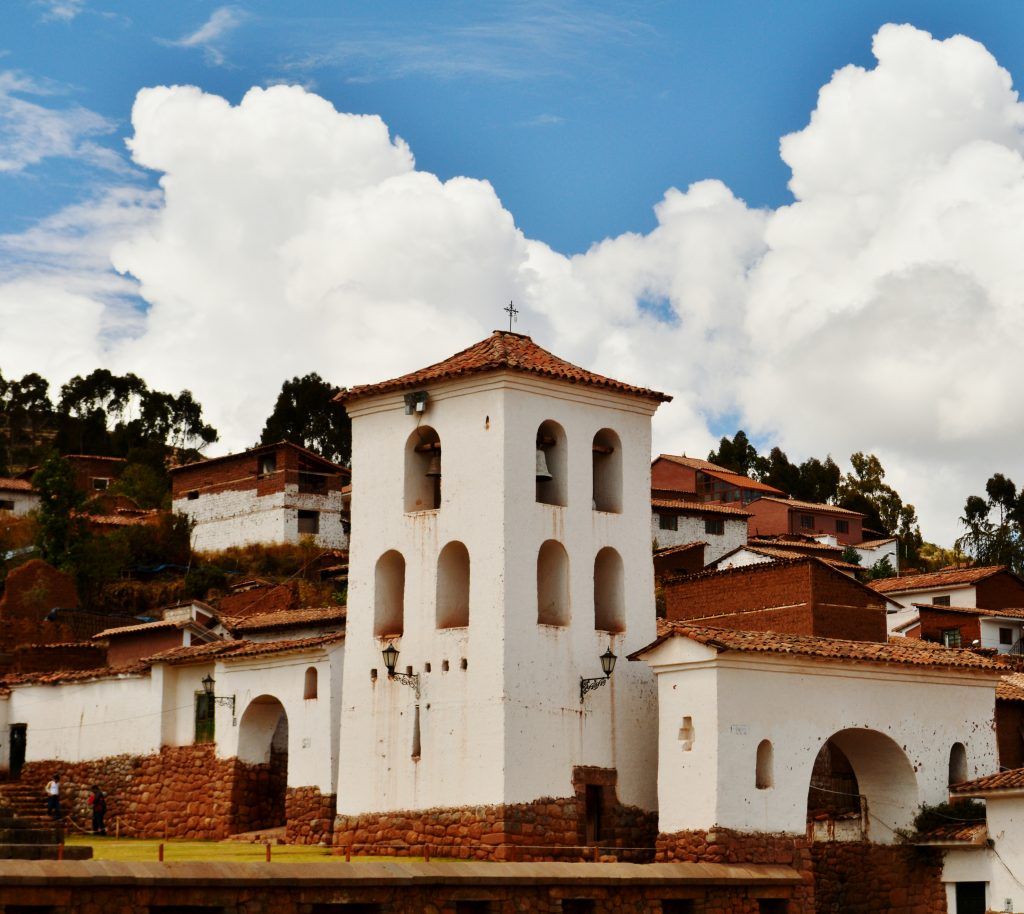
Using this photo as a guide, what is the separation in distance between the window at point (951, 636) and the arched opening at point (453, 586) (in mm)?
28908

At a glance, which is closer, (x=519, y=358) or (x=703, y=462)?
(x=519, y=358)

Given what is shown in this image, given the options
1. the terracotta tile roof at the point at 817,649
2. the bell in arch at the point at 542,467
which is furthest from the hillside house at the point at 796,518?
the bell in arch at the point at 542,467

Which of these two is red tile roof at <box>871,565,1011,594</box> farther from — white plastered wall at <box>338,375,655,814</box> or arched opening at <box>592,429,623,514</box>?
white plastered wall at <box>338,375,655,814</box>

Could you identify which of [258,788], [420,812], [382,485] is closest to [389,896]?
[420,812]

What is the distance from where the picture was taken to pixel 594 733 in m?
28.5

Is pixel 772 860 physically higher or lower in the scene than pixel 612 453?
lower

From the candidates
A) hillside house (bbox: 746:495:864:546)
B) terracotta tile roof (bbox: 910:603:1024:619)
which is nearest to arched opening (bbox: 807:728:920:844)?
terracotta tile roof (bbox: 910:603:1024:619)

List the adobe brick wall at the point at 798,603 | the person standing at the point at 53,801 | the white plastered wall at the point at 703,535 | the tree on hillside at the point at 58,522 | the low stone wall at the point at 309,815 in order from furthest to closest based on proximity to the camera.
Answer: the white plastered wall at the point at 703,535, the tree on hillside at the point at 58,522, the adobe brick wall at the point at 798,603, the person standing at the point at 53,801, the low stone wall at the point at 309,815

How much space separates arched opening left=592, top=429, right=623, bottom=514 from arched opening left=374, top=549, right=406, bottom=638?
3.81m

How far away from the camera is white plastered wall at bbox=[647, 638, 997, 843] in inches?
1053

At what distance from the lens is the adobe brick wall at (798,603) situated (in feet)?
130

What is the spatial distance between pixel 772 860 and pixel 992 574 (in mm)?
35468

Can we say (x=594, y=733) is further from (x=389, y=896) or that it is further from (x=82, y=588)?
(x=82, y=588)

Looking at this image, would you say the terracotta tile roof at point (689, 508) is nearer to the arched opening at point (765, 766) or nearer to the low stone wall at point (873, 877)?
the low stone wall at point (873, 877)
